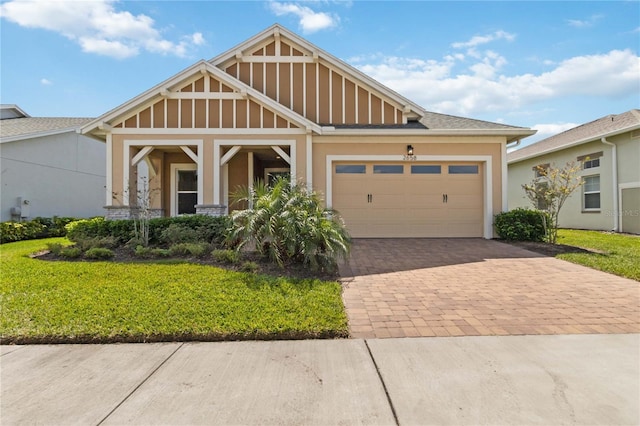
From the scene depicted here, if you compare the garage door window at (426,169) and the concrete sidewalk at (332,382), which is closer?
the concrete sidewalk at (332,382)

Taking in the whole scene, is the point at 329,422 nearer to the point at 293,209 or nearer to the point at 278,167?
the point at 293,209

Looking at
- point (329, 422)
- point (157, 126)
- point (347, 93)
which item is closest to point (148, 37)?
point (157, 126)

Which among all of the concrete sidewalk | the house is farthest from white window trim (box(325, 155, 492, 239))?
the concrete sidewalk

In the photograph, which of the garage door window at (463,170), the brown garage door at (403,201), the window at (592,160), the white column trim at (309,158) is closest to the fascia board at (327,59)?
the garage door window at (463,170)

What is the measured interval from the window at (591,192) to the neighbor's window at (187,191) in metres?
16.5

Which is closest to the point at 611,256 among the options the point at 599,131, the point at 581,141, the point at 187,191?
the point at 581,141

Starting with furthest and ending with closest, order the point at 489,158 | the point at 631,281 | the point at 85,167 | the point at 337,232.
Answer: the point at 85,167
the point at 489,158
the point at 337,232
the point at 631,281

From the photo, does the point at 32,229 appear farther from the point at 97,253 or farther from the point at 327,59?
the point at 327,59

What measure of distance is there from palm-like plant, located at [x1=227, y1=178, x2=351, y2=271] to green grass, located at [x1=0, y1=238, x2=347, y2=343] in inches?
30.1

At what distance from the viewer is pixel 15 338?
363cm

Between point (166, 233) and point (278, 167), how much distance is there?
665 cm

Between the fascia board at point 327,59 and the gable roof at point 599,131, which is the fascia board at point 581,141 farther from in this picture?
the fascia board at point 327,59

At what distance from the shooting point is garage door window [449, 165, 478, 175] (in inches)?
427

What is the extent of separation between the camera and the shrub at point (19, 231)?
1098 centimetres
